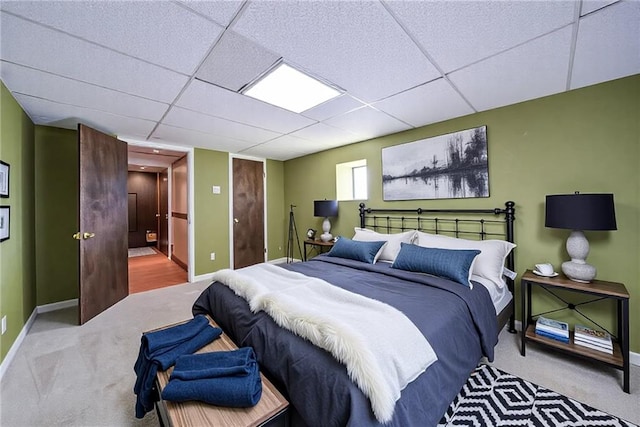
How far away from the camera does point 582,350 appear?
6.41 ft

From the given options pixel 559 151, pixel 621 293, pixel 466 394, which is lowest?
pixel 466 394

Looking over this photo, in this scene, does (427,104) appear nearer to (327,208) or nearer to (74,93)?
(327,208)

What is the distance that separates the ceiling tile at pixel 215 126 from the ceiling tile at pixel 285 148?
250 millimetres

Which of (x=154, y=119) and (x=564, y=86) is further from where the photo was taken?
(x=154, y=119)

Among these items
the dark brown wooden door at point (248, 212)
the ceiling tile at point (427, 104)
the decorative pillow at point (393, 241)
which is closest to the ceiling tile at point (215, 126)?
the dark brown wooden door at point (248, 212)

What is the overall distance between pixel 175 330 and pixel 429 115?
10.2 feet

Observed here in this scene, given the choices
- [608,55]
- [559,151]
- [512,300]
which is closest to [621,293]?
[512,300]

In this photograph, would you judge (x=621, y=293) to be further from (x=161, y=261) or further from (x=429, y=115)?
(x=161, y=261)

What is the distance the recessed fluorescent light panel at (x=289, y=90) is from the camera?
2021mm

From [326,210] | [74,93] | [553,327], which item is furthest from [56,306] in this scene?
[553,327]

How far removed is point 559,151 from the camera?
2361 mm

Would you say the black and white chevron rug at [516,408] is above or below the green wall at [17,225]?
below

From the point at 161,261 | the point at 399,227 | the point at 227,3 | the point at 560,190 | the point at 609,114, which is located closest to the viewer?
the point at 227,3

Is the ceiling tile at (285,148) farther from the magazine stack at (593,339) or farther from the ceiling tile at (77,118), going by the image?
the magazine stack at (593,339)
